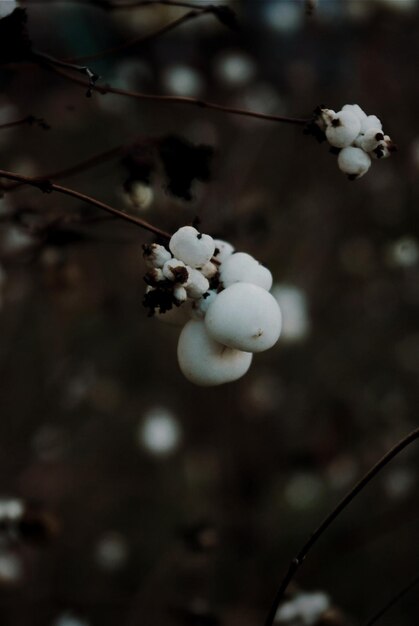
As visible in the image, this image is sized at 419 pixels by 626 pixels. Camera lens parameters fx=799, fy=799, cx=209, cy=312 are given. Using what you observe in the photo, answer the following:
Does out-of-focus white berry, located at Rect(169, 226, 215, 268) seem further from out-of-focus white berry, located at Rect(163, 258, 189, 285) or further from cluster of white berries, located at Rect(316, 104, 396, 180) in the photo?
cluster of white berries, located at Rect(316, 104, 396, 180)

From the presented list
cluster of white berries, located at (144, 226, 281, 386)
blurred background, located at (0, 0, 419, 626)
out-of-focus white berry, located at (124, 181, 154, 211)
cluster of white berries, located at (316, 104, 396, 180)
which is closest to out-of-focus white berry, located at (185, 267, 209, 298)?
cluster of white berries, located at (144, 226, 281, 386)

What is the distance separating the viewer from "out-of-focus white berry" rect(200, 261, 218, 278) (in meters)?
0.94

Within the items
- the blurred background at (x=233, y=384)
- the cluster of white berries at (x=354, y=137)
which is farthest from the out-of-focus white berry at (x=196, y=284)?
the blurred background at (x=233, y=384)

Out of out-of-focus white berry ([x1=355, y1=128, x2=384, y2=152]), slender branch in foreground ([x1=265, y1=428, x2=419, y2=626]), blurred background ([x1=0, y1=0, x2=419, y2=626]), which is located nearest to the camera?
slender branch in foreground ([x1=265, y1=428, x2=419, y2=626])

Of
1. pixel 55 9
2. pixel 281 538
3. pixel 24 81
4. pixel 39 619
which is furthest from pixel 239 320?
pixel 55 9

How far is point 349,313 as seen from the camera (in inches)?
141

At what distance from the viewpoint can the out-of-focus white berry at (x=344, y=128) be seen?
0.99 metres

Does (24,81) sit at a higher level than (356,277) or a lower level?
higher

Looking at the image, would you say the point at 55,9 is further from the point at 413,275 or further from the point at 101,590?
the point at 101,590

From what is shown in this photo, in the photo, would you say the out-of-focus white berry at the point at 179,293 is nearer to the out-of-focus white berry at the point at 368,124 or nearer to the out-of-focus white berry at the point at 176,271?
the out-of-focus white berry at the point at 176,271

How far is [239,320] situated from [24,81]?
347 cm

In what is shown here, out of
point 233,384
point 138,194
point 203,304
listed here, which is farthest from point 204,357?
point 233,384

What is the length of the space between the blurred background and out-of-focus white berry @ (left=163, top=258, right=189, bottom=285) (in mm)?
1410

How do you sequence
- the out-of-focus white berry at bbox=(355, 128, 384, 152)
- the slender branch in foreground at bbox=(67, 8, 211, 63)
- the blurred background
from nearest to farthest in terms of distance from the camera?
1. the out-of-focus white berry at bbox=(355, 128, 384, 152)
2. the slender branch in foreground at bbox=(67, 8, 211, 63)
3. the blurred background
